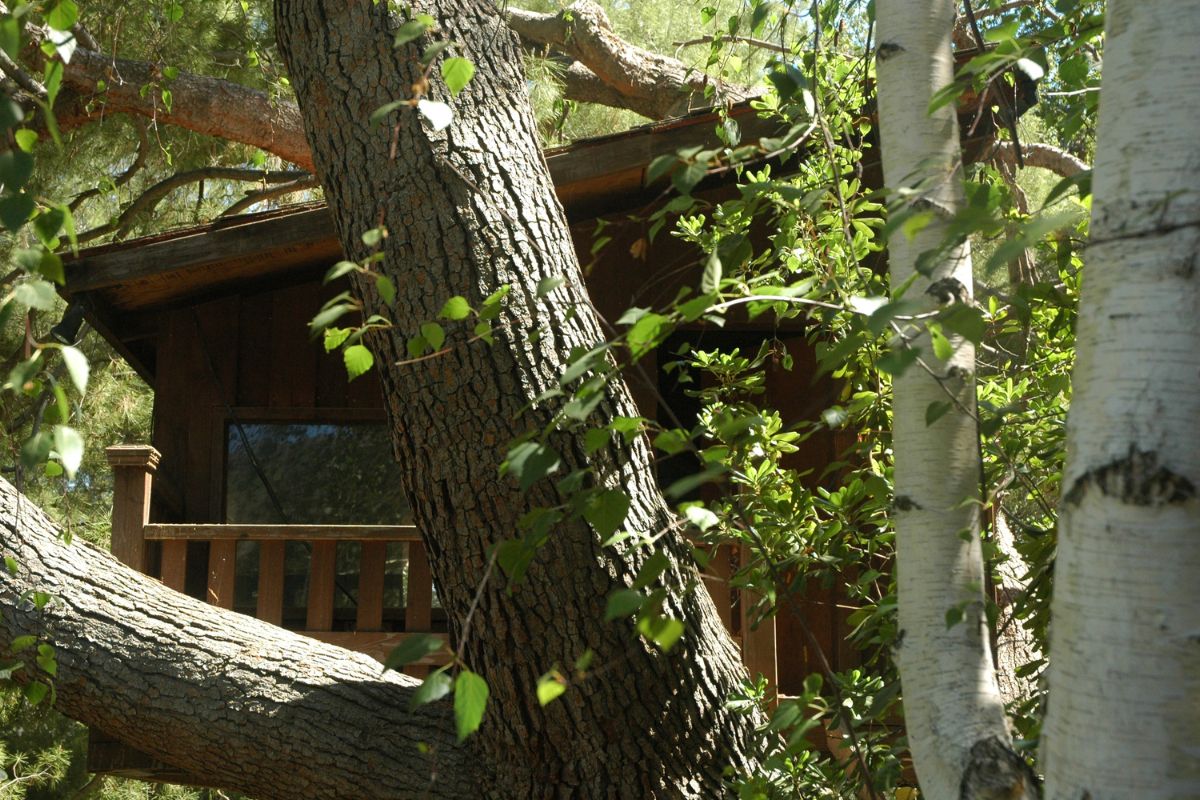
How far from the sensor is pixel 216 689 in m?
3.21

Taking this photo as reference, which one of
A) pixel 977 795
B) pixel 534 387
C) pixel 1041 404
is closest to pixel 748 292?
pixel 977 795

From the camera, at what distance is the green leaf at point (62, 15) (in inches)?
58.0

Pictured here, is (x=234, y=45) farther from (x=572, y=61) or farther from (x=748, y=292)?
(x=748, y=292)

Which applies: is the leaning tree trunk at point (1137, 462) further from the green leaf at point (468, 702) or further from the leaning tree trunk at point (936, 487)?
the green leaf at point (468, 702)

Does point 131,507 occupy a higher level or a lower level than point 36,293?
higher

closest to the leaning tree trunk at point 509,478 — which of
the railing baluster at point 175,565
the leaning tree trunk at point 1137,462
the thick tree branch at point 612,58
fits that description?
the leaning tree trunk at point 1137,462

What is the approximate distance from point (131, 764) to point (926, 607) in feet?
13.7

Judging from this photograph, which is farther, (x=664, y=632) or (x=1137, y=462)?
(x=664, y=632)

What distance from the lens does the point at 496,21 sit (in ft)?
10.6

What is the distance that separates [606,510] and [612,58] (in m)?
7.73

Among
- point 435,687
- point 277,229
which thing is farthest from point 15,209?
point 277,229

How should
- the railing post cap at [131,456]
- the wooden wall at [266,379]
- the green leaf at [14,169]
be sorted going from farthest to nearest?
the wooden wall at [266,379] → the railing post cap at [131,456] → the green leaf at [14,169]

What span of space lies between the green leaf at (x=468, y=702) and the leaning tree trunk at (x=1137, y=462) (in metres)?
0.67

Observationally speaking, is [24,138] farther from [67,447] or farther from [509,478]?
[509,478]
